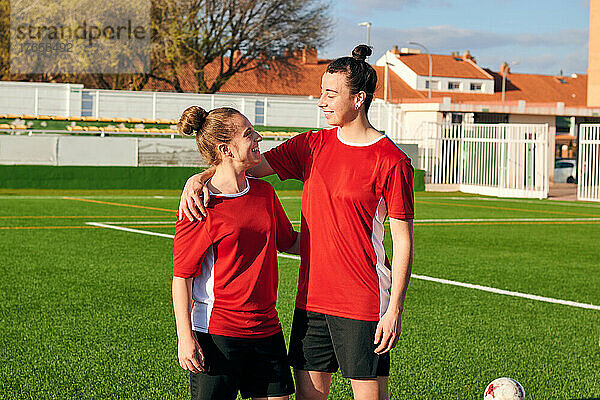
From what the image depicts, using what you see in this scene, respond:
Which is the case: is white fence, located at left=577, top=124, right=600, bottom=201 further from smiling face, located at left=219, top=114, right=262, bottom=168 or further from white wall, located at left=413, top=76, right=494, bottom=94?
white wall, located at left=413, top=76, right=494, bottom=94

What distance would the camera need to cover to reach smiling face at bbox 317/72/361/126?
12.2ft

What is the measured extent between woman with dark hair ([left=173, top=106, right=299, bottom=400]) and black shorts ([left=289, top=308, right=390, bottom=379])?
18 cm

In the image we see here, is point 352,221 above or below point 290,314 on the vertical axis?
above

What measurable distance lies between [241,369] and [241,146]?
0.93m

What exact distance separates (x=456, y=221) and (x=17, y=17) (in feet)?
104

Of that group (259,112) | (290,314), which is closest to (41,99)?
(259,112)

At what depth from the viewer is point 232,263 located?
3.58 meters

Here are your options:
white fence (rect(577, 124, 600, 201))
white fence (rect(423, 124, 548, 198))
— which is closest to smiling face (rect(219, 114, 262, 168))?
white fence (rect(577, 124, 600, 201))

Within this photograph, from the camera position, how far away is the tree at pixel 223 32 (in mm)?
45438

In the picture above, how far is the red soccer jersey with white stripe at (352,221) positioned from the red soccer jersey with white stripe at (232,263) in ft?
0.72

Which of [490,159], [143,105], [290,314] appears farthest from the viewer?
[143,105]

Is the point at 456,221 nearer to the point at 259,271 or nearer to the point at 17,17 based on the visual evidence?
the point at 259,271

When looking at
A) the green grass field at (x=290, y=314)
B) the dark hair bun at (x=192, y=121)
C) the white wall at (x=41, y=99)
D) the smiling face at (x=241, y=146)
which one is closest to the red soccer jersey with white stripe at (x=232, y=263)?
the smiling face at (x=241, y=146)

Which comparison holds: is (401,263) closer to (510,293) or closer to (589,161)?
(510,293)
